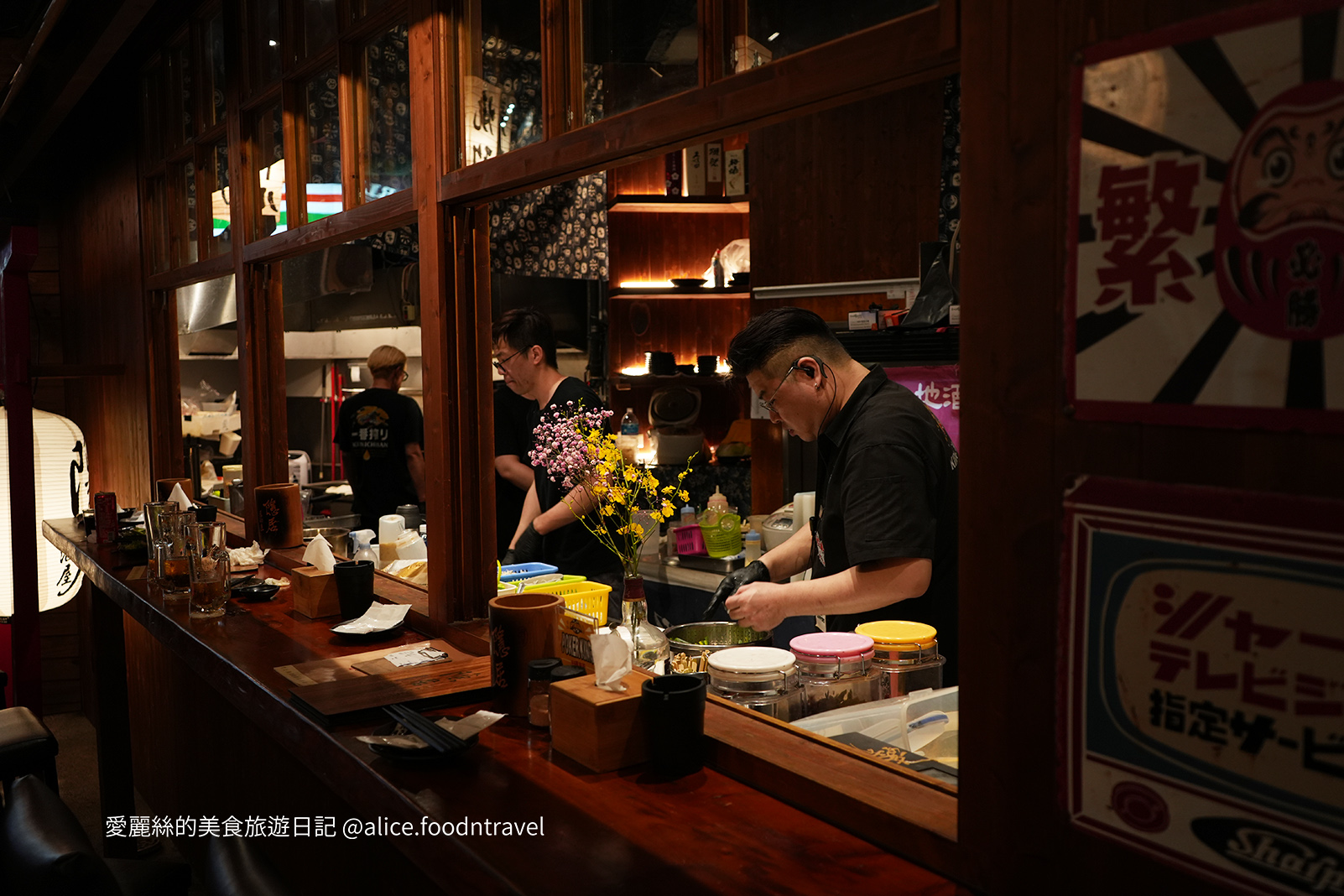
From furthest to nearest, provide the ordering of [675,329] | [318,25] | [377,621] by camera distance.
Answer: [675,329]
[318,25]
[377,621]

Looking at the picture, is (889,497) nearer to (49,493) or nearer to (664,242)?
(664,242)

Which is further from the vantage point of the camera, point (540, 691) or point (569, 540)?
point (569, 540)

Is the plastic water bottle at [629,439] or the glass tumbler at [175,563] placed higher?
the plastic water bottle at [629,439]

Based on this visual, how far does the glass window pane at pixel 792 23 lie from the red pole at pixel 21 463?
138 inches

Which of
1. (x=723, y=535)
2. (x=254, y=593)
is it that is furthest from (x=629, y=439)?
(x=254, y=593)

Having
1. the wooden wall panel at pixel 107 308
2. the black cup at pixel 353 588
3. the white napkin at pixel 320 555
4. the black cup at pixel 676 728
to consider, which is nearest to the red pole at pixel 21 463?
the wooden wall panel at pixel 107 308

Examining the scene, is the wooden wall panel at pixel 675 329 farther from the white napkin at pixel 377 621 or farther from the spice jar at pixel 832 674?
the spice jar at pixel 832 674

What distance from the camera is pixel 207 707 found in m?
3.40

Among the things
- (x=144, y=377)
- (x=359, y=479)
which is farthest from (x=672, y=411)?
(x=144, y=377)

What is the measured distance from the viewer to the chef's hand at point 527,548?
3637 mm

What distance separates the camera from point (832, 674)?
5.98 feet

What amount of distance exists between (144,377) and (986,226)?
493 centimetres

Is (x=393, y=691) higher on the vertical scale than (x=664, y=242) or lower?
lower

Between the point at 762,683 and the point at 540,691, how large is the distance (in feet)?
1.26
